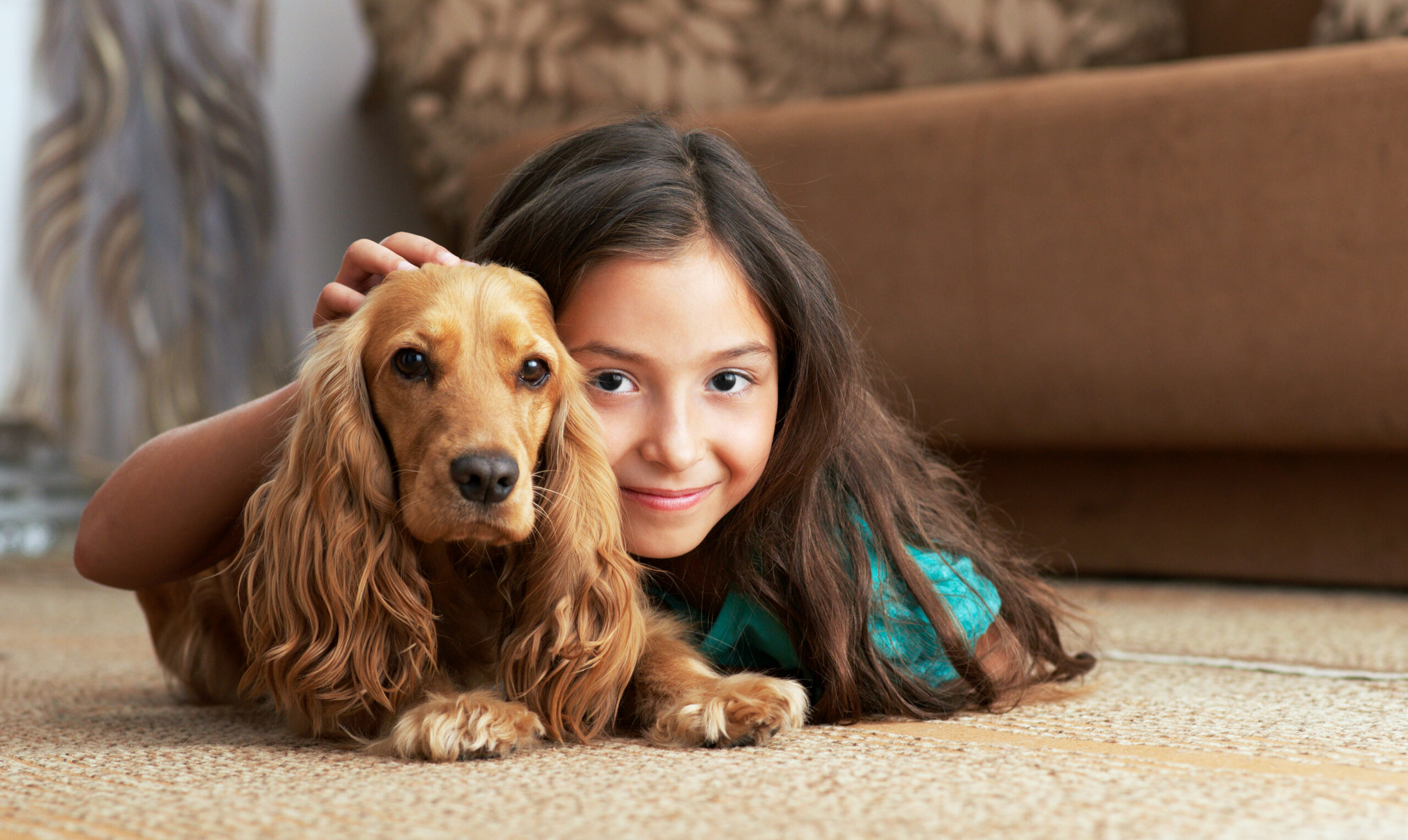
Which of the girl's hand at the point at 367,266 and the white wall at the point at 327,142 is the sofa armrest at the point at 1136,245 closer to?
the girl's hand at the point at 367,266

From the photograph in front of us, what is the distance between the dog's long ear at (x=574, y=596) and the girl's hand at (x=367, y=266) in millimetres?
175

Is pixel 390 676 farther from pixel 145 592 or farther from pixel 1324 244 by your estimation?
pixel 1324 244

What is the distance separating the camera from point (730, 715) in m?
0.97

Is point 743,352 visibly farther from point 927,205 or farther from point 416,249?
point 927,205

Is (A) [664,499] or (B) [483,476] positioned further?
(A) [664,499]

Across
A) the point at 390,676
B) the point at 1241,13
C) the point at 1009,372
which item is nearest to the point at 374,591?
the point at 390,676

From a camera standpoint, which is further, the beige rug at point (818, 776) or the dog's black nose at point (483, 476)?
the dog's black nose at point (483, 476)

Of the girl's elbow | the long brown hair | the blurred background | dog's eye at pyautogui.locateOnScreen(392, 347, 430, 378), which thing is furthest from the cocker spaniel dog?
the blurred background

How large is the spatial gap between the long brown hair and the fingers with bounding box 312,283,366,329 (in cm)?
16

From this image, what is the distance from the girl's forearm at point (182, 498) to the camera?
115cm

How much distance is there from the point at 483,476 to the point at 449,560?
17 centimetres

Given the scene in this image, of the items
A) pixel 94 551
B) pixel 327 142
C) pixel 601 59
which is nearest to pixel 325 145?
pixel 327 142

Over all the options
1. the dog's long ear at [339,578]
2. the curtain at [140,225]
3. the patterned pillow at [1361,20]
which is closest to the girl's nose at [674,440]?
the dog's long ear at [339,578]

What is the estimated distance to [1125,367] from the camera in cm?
202
